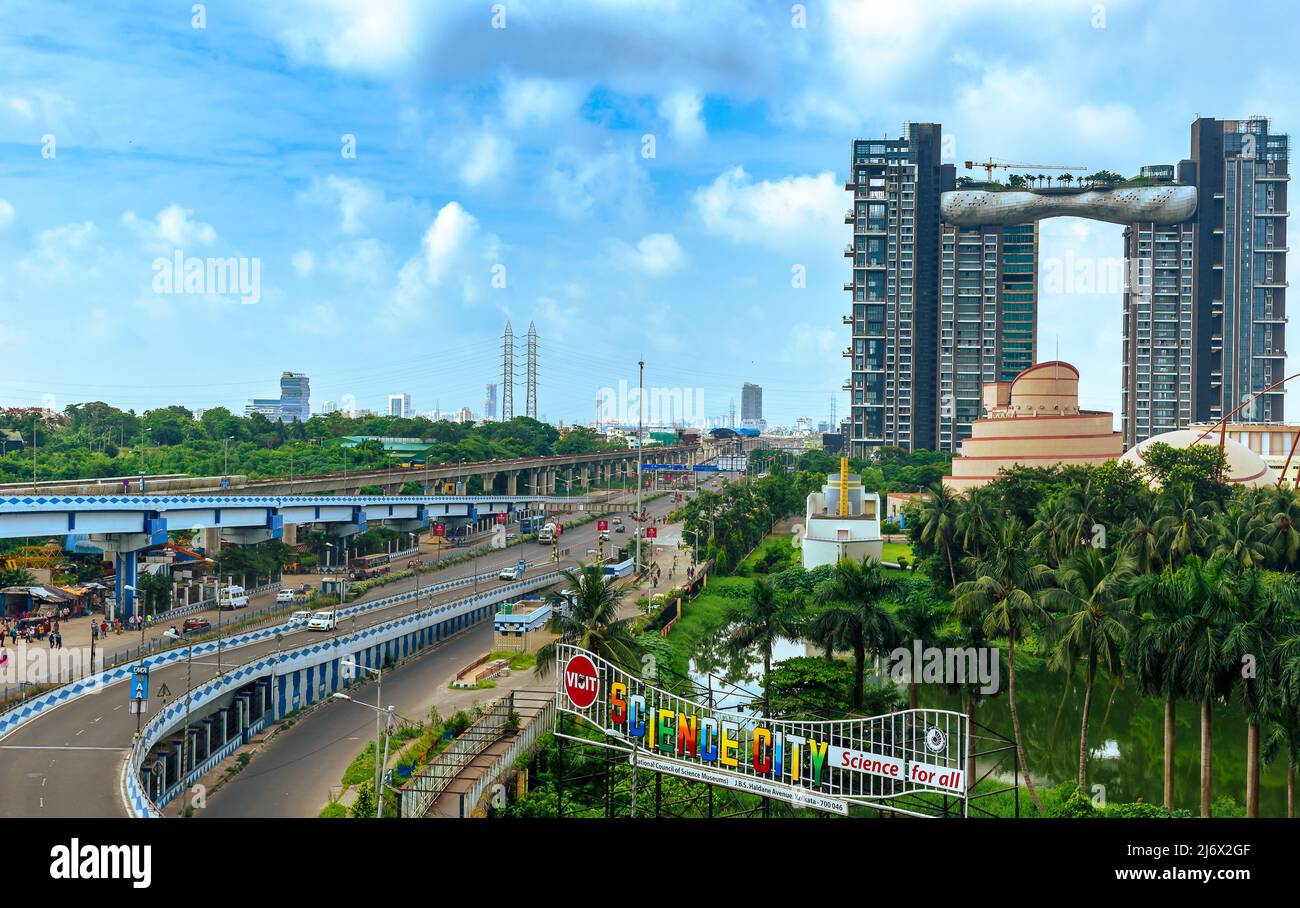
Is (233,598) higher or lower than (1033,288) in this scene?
lower

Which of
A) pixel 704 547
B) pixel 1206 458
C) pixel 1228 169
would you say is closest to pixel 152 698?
pixel 704 547

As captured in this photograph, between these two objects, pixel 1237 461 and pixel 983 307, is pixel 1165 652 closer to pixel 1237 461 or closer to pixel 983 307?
pixel 1237 461

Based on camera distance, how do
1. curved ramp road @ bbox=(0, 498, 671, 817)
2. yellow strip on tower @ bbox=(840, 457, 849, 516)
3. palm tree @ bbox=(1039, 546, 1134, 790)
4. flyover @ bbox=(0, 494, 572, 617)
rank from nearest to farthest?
curved ramp road @ bbox=(0, 498, 671, 817) → palm tree @ bbox=(1039, 546, 1134, 790) → flyover @ bbox=(0, 494, 572, 617) → yellow strip on tower @ bbox=(840, 457, 849, 516)

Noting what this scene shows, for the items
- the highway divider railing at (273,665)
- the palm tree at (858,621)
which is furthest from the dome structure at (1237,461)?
the palm tree at (858,621)

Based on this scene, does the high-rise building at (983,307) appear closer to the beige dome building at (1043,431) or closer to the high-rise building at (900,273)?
the high-rise building at (900,273)

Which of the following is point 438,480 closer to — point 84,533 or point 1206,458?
point 84,533

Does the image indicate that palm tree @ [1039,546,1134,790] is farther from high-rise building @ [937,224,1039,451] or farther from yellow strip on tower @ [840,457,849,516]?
high-rise building @ [937,224,1039,451]

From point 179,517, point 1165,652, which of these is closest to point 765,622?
point 1165,652

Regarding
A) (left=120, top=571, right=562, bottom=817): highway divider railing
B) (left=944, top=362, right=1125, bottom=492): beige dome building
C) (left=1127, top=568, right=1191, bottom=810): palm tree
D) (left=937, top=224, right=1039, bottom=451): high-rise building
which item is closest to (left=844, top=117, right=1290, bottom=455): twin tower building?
(left=937, top=224, right=1039, bottom=451): high-rise building
